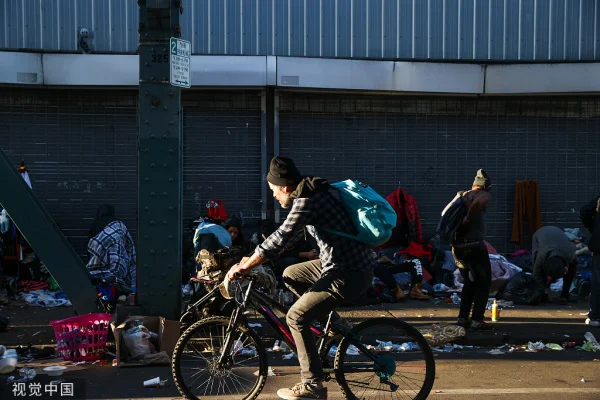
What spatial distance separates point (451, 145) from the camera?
42.4ft

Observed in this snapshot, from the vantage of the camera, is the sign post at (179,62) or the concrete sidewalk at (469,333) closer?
the sign post at (179,62)

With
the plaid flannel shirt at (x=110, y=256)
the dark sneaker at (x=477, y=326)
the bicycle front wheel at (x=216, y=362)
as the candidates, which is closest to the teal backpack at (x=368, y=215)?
the bicycle front wheel at (x=216, y=362)

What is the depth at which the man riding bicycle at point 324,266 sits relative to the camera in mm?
5246

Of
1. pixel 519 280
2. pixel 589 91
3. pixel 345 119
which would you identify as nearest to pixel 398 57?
pixel 345 119

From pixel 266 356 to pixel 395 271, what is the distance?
5.48m

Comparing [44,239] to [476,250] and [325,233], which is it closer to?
[325,233]

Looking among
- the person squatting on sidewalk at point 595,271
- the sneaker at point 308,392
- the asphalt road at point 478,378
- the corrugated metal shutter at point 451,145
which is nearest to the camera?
the sneaker at point 308,392

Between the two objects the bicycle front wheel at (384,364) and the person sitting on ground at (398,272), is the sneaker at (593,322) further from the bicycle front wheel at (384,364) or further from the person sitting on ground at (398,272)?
the bicycle front wheel at (384,364)

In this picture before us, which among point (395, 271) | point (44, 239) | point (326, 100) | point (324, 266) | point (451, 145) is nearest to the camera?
point (324, 266)

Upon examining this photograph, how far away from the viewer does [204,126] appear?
12.4 m

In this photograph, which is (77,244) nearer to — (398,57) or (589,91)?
(398,57)

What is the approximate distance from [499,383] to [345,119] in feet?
22.5

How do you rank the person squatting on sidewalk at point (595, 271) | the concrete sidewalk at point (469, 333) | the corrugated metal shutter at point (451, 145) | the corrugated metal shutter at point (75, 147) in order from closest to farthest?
1. the concrete sidewalk at point (469, 333)
2. the person squatting on sidewalk at point (595, 271)
3. the corrugated metal shutter at point (75, 147)
4. the corrugated metal shutter at point (451, 145)

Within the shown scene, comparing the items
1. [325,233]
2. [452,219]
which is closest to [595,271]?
[452,219]
